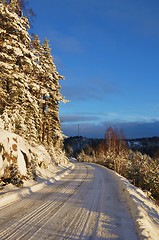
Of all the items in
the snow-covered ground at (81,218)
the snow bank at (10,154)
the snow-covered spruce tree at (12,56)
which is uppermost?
the snow-covered spruce tree at (12,56)

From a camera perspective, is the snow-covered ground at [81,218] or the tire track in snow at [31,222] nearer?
the tire track in snow at [31,222]

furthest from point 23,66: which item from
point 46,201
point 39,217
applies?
point 39,217

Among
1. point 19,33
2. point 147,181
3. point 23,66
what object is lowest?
point 147,181

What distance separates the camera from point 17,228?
239 inches

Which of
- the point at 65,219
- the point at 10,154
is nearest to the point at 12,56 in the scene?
the point at 10,154

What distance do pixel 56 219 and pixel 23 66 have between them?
1406 centimetres

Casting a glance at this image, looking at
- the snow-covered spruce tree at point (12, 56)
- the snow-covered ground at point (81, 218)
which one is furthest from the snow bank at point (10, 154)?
the snow-covered spruce tree at point (12, 56)

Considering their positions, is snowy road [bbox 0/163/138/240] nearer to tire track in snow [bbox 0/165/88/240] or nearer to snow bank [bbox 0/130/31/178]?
tire track in snow [bbox 0/165/88/240]

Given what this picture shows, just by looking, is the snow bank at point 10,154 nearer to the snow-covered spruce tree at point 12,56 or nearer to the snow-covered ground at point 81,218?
the snow-covered ground at point 81,218

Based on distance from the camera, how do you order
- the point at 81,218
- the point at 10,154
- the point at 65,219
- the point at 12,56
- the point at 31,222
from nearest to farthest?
the point at 31,222 < the point at 65,219 < the point at 81,218 < the point at 10,154 < the point at 12,56

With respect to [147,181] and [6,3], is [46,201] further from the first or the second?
[147,181]

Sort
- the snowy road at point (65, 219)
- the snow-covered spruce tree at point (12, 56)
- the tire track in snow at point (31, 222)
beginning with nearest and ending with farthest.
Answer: the tire track in snow at point (31, 222) < the snowy road at point (65, 219) < the snow-covered spruce tree at point (12, 56)

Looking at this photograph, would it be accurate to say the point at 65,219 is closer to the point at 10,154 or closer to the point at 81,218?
the point at 81,218

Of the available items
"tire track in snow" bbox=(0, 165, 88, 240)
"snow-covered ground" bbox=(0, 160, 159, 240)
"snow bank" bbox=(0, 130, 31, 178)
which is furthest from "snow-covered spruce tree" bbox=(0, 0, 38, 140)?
"tire track in snow" bbox=(0, 165, 88, 240)
